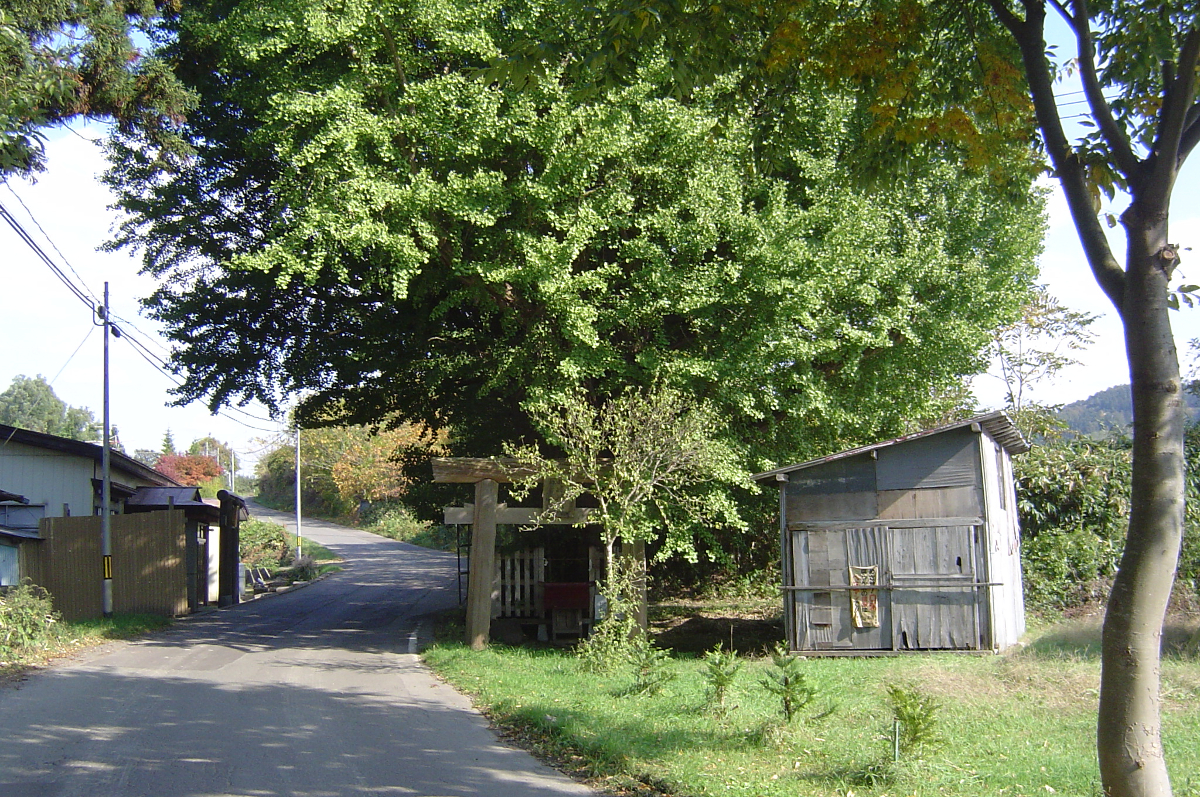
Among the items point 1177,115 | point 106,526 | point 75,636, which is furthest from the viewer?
point 106,526

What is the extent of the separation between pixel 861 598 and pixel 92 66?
13.7 metres

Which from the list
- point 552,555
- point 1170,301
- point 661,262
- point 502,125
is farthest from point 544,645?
point 1170,301

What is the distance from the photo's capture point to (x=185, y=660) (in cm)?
1466

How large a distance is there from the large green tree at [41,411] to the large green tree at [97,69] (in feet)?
319

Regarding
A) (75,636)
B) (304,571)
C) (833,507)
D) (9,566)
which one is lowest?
(304,571)

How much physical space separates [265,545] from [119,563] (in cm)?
2373

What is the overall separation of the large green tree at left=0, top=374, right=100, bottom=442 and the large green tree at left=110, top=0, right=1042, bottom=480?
94515 mm

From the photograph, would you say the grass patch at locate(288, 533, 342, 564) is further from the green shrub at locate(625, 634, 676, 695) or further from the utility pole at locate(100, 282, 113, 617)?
the green shrub at locate(625, 634, 676, 695)

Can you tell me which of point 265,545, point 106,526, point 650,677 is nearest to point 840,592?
point 650,677

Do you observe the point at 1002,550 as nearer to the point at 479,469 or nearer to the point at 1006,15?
the point at 479,469

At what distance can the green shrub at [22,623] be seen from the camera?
1437 cm

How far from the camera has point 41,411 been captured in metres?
103

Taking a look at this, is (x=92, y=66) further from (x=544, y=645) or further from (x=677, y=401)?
(x=544, y=645)

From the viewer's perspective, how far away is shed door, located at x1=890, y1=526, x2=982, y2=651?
14.0 m
